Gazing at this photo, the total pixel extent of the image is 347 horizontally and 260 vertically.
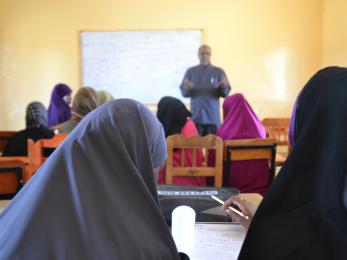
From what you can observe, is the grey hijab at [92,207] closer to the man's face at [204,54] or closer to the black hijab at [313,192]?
the black hijab at [313,192]

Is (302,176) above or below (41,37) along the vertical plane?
below

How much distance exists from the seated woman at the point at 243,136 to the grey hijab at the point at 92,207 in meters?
1.09

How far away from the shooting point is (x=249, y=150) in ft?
5.94

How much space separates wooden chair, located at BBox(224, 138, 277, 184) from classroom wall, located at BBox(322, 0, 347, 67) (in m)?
2.50

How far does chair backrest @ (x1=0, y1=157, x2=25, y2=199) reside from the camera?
4.58 ft

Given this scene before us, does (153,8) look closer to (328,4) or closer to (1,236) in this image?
(328,4)

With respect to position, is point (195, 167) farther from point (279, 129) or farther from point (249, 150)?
point (279, 129)

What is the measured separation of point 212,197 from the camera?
1.32m

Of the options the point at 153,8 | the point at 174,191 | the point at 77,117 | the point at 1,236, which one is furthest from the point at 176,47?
the point at 1,236

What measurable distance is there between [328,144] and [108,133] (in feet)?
1.68

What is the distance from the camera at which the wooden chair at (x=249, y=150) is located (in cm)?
177

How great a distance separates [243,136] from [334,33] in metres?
2.62

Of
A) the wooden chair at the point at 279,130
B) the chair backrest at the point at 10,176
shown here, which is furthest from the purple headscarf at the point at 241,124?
the chair backrest at the point at 10,176

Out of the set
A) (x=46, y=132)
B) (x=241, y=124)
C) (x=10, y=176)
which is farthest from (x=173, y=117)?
(x=10, y=176)
